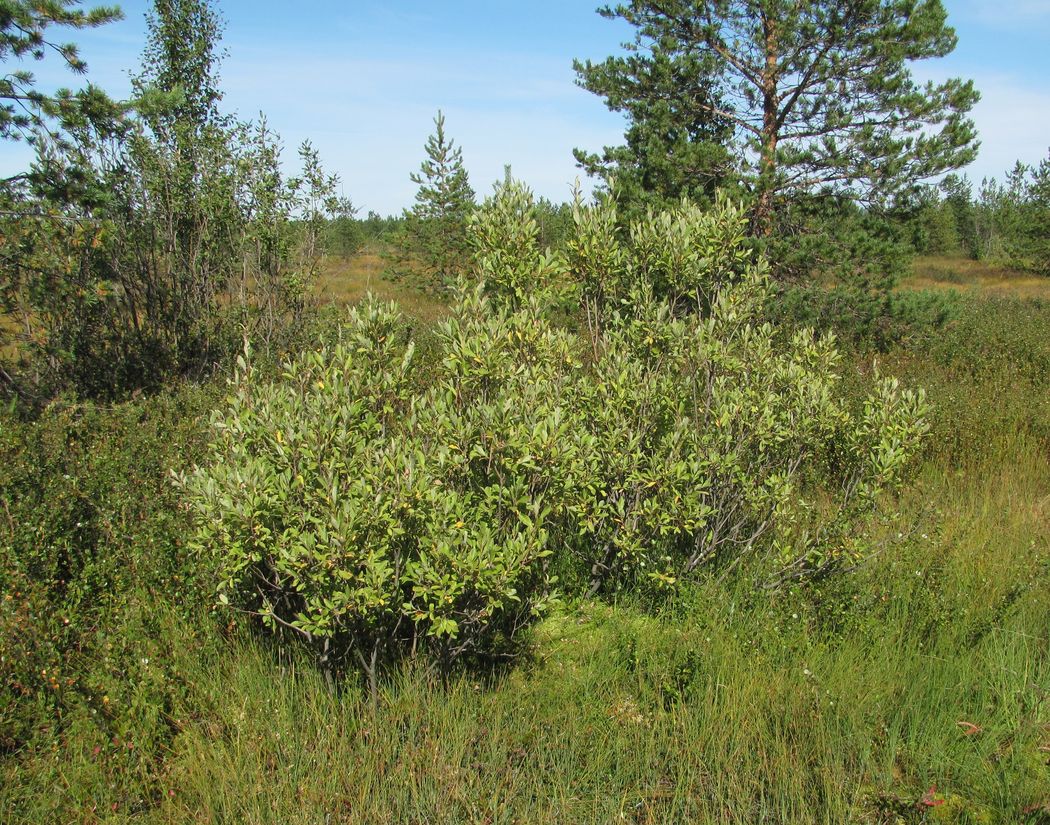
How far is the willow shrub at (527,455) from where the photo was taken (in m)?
3.01


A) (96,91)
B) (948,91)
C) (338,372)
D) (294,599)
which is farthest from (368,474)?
(948,91)

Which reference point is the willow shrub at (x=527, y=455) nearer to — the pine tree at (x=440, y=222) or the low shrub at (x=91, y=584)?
the low shrub at (x=91, y=584)

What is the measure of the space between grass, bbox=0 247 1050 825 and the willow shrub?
0.82 feet

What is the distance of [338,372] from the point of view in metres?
3.32

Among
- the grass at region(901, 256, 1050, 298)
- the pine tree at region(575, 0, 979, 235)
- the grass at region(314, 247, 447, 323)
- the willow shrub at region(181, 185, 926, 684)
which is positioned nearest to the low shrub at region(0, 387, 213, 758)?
the willow shrub at region(181, 185, 926, 684)

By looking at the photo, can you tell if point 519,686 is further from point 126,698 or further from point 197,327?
point 197,327

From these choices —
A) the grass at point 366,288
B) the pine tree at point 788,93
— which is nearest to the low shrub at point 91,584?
the grass at point 366,288

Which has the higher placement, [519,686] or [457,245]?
[457,245]

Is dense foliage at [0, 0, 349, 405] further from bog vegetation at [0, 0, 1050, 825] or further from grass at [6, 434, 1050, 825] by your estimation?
grass at [6, 434, 1050, 825]

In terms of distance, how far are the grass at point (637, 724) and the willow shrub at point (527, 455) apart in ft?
0.82

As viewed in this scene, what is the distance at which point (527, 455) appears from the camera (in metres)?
3.22

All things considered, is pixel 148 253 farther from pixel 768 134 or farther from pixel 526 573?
pixel 768 134

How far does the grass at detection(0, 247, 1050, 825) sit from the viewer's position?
2848mm

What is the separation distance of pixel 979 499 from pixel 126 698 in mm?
5621
